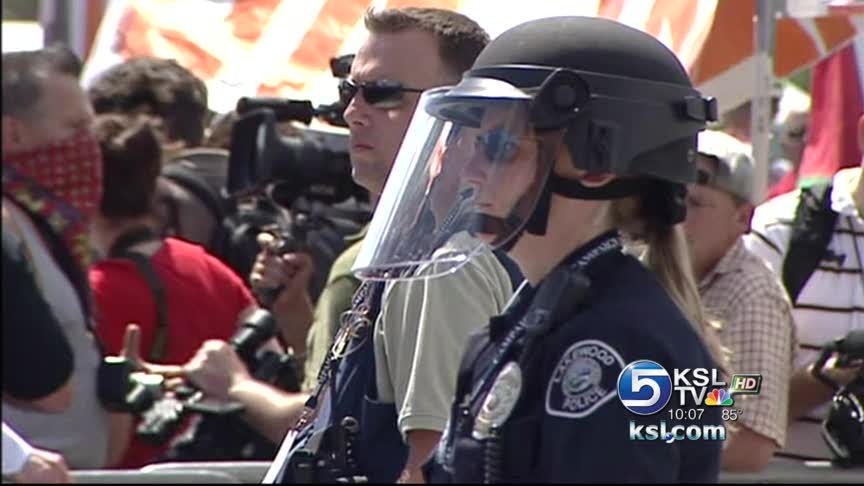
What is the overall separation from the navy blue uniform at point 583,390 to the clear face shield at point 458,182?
0.14 m

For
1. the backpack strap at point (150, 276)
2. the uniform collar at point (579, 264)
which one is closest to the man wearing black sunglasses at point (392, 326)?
the uniform collar at point (579, 264)

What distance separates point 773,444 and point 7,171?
2395mm

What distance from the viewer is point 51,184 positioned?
8.32 feet

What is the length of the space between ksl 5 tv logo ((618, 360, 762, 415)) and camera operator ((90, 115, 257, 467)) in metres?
2.13

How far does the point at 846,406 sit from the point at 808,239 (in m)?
0.48

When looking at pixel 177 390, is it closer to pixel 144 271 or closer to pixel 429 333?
pixel 144 271

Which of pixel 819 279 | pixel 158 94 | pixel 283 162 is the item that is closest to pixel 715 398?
pixel 819 279

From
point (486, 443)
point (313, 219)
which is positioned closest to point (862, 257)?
point (313, 219)

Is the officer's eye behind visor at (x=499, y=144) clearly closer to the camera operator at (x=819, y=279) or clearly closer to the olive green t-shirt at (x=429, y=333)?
the olive green t-shirt at (x=429, y=333)

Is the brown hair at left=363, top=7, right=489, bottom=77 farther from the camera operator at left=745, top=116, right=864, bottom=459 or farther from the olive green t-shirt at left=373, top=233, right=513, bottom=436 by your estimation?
the camera operator at left=745, top=116, right=864, bottom=459

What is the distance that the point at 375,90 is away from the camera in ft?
11.1

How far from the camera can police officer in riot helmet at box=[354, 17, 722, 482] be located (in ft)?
7.52

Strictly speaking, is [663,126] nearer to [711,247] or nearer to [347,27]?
[711,247]

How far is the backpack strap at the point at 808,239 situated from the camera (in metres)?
4.75
